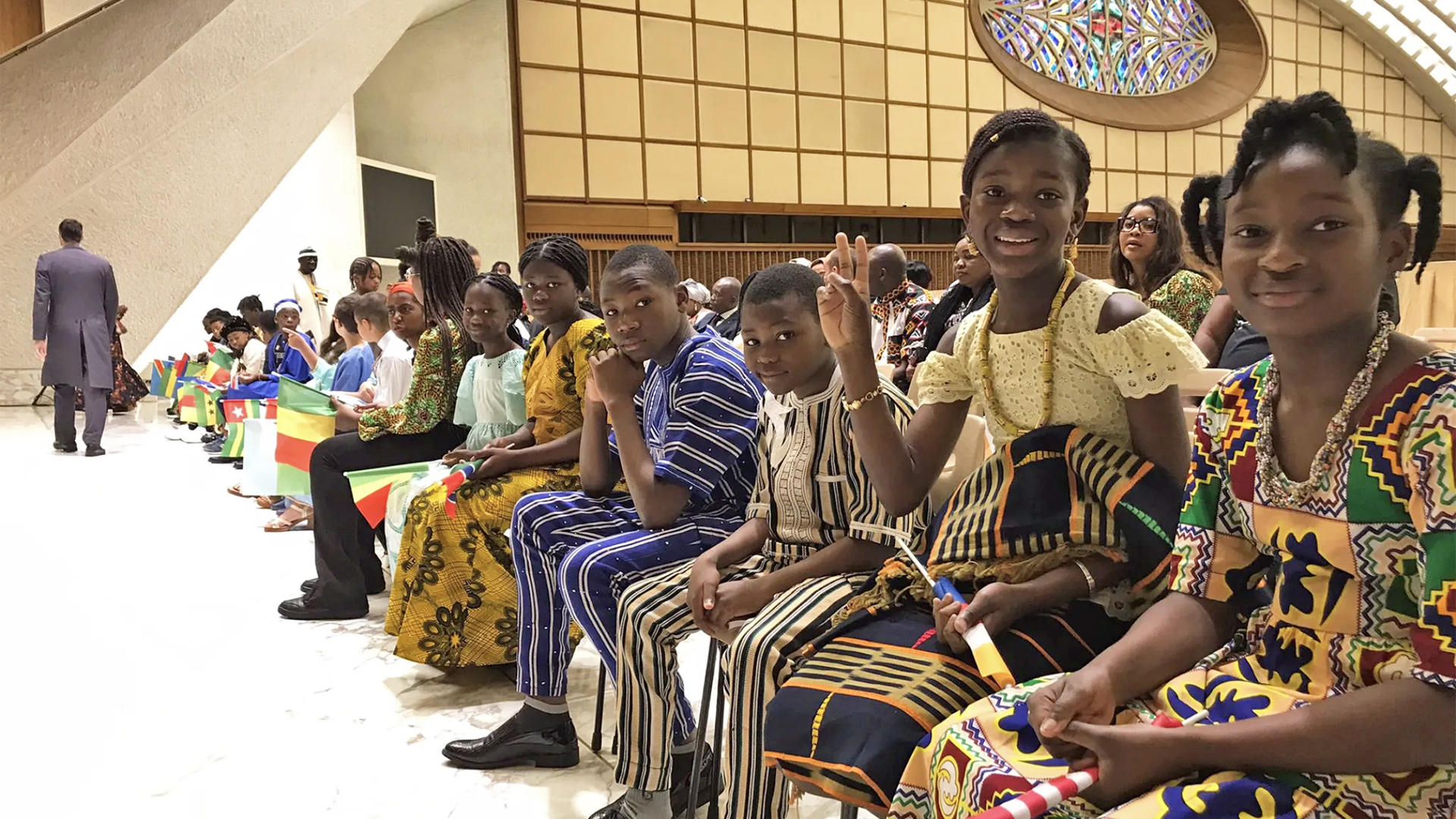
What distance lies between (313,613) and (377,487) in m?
0.54

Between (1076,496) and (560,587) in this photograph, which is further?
(560,587)

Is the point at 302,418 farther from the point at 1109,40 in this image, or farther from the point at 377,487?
the point at 1109,40

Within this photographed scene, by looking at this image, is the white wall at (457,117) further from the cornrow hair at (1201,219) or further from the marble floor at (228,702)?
the cornrow hair at (1201,219)

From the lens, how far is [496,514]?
2633 millimetres

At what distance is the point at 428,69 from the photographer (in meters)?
10.5

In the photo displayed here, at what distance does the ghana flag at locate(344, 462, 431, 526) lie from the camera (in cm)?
316

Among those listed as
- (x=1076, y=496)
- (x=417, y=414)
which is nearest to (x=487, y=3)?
(x=417, y=414)

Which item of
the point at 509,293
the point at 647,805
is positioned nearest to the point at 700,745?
the point at 647,805

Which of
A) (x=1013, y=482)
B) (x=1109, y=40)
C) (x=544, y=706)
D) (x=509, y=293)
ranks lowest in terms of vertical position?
(x=544, y=706)

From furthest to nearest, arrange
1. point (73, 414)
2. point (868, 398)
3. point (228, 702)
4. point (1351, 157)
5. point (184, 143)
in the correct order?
point (184, 143), point (73, 414), point (228, 702), point (868, 398), point (1351, 157)

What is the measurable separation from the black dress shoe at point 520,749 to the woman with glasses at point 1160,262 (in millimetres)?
2043

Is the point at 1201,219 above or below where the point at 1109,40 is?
below

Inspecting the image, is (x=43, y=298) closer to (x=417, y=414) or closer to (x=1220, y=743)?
(x=417, y=414)

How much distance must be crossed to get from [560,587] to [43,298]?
23.1 ft
